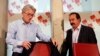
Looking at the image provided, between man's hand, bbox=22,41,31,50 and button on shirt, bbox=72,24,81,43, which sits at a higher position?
button on shirt, bbox=72,24,81,43

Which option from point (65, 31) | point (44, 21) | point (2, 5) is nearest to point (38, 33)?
point (44, 21)

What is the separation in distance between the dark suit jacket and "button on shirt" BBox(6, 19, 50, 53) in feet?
0.49

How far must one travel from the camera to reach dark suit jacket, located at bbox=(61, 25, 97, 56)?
150 cm

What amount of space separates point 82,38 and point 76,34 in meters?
0.06

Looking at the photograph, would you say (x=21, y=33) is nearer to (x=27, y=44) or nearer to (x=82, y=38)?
(x=27, y=44)

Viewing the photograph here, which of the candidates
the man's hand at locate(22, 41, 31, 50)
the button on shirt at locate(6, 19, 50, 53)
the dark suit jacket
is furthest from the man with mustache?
the man's hand at locate(22, 41, 31, 50)

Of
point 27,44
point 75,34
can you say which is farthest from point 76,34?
point 27,44

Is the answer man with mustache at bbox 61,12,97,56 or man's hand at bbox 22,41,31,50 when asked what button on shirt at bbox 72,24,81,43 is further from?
man's hand at bbox 22,41,31,50

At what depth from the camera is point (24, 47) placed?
1394 mm

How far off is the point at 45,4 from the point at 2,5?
345 millimetres

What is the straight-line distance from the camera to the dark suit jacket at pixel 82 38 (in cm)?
150

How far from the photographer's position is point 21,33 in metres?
1.49

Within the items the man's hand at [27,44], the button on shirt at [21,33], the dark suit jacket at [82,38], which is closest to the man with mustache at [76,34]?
the dark suit jacket at [82,38]

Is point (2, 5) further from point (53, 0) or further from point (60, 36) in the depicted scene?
point (60, 36)
